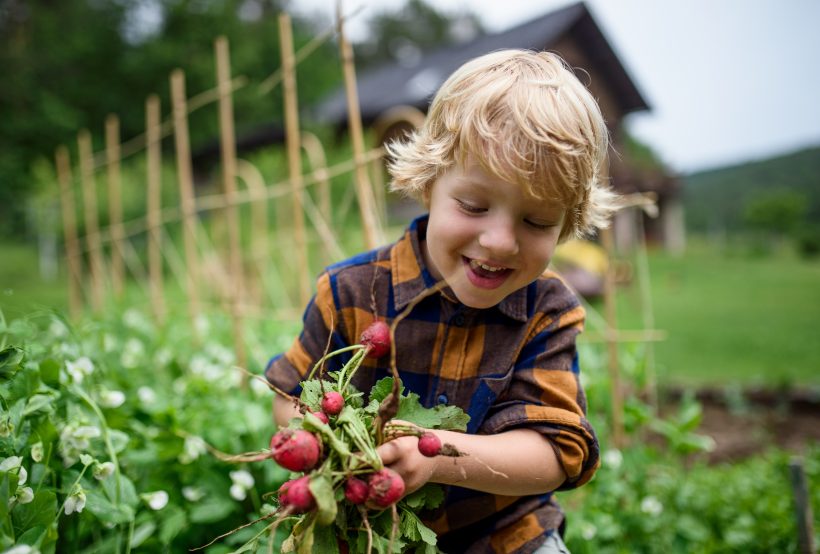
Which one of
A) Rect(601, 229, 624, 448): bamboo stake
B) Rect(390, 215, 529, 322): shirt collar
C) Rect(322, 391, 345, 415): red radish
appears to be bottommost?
Rect(601, 229, 624, 448): bamboo stake

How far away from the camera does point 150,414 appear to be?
1.77 m

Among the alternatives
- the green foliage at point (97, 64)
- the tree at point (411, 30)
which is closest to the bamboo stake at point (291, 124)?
the green foliage at point (97, 64)

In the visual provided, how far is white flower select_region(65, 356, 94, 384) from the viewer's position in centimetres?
129

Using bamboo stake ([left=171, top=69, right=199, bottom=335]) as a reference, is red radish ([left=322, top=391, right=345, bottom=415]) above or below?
below

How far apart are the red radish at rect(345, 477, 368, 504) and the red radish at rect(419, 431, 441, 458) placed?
91 millimetres

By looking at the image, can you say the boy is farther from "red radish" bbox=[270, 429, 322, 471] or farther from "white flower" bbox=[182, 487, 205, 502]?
"white flower" bbox=[182, 487, 205, 502]

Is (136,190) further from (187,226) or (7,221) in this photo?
(187,226)

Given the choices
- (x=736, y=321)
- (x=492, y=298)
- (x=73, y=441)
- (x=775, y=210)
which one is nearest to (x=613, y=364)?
(x=492, y=298)

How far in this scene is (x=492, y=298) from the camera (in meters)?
1.06

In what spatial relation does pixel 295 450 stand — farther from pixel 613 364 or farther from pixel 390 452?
pixel 613 364

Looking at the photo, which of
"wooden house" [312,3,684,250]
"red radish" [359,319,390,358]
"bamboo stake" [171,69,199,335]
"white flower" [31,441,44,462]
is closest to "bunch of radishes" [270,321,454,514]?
"red radish" [359,319,390,358]

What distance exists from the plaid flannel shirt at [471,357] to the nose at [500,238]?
0.69 feet

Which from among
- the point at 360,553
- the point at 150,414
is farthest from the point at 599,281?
the point at 360,553

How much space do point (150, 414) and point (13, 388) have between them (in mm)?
705
